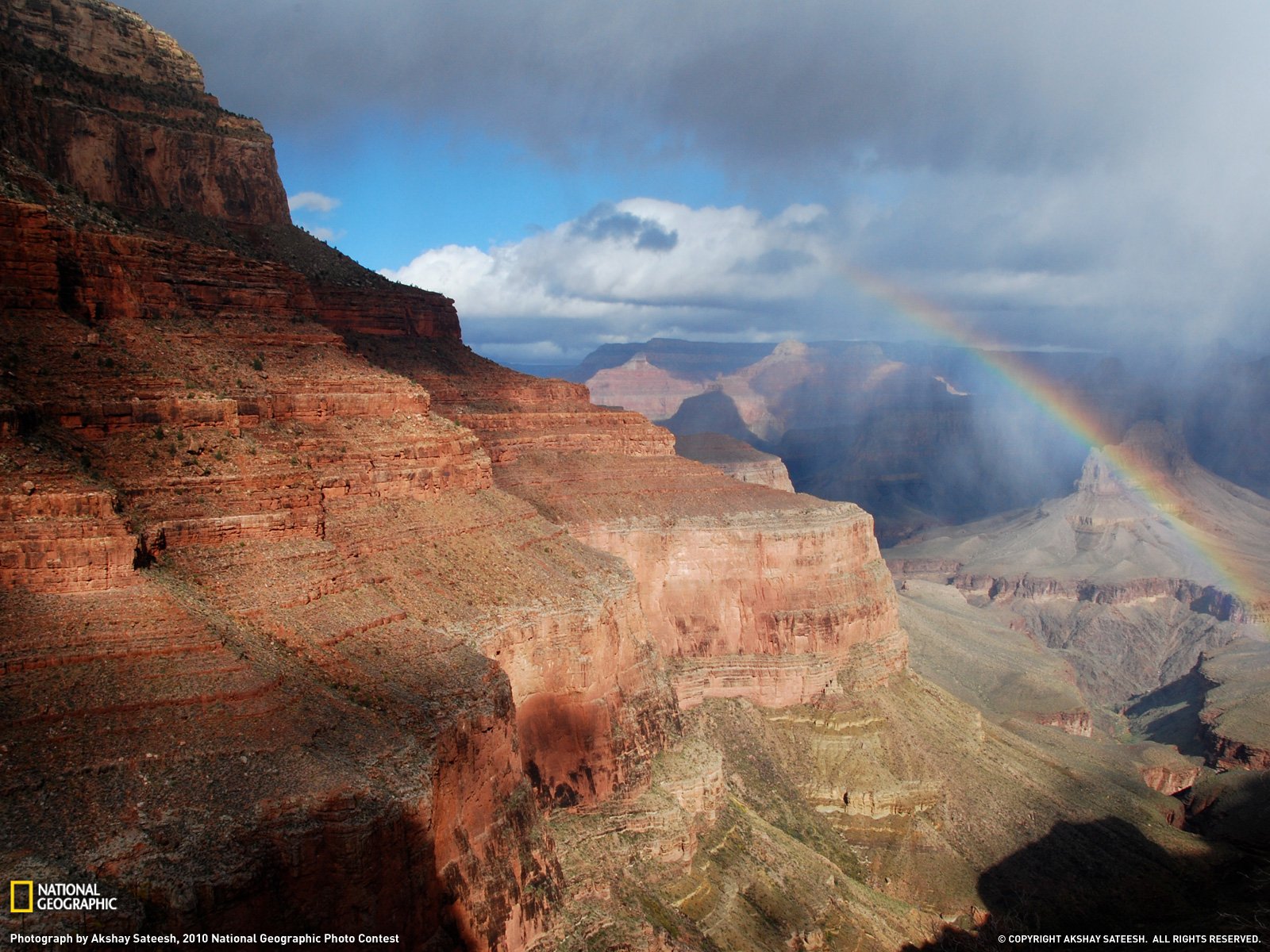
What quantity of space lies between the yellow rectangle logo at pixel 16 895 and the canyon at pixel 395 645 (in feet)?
0.52

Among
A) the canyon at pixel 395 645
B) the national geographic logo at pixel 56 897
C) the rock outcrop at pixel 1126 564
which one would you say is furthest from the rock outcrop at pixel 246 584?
the rock outcrop at pixel 1126 564

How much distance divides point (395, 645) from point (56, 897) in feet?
41.8

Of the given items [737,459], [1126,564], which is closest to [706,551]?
[737,459]

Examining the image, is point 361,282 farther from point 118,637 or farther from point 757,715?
point 118,637

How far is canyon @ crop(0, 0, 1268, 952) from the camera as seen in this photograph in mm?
21375

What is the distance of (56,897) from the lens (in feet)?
57.2

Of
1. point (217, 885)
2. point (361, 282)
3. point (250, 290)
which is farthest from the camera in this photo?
point (361, 282)

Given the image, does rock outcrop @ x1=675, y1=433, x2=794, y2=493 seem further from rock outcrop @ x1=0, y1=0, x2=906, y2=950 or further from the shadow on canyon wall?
the shadow on canyon wall

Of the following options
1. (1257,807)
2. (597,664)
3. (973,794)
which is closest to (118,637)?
(597,664)

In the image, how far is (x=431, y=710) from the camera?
1070 inches

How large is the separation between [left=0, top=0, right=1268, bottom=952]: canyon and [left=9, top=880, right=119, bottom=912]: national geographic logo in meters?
0.15

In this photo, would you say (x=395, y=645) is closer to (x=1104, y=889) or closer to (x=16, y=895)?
(x=16, y=895)

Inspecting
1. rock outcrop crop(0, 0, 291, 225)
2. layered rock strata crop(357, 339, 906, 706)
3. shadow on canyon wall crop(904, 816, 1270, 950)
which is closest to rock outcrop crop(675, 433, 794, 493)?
layered rock strata crop(357, 339, 906, 706)

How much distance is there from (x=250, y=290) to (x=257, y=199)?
70.6ft
